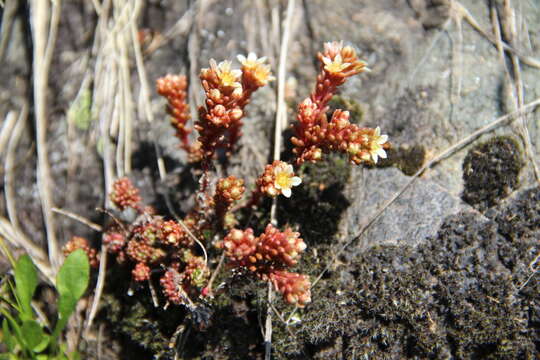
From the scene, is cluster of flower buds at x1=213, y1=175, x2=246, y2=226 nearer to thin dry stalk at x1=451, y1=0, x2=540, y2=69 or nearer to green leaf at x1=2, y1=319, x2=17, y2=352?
green leaf at x1=2, y1=319, x2=17, y2=352

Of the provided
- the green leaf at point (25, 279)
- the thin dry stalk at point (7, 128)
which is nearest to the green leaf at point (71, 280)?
the green leaf at point (25, 279)

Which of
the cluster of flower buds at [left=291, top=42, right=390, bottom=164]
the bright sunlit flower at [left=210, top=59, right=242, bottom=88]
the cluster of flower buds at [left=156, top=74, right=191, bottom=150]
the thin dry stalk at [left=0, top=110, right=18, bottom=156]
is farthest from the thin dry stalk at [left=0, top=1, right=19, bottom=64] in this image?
the cluster of flower buds at [left=291, top=42, right=390, bottom=164]

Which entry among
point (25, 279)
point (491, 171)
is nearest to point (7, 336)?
point (25, 279)

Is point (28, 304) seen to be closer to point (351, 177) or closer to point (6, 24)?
point (351, 177)

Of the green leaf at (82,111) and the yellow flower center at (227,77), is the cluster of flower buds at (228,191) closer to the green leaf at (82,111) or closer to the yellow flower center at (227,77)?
the yellow flower center at (227,77)

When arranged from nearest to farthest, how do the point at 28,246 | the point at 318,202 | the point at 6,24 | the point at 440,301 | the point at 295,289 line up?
the point at 295,289 < the point at 440,301 < the point at 318,202 < the point at 28,246 < the point at 6,24

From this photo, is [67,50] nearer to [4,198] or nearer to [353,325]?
[4,198]

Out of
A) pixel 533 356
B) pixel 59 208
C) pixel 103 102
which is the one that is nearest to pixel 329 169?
pixel 533 356
